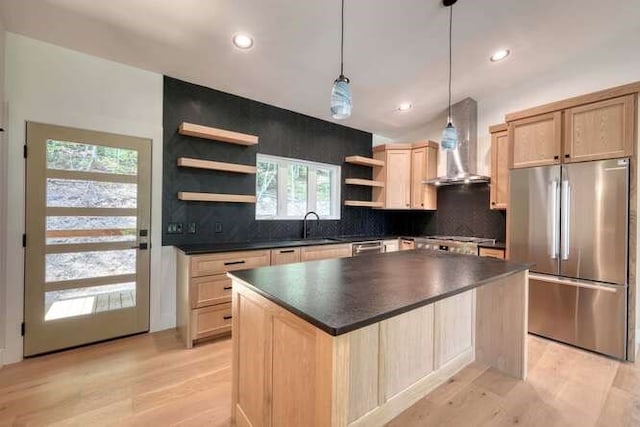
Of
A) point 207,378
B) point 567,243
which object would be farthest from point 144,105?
point 567,243

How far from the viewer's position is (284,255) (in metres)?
3.13

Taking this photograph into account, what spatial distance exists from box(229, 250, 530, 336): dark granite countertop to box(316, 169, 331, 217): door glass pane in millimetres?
2137

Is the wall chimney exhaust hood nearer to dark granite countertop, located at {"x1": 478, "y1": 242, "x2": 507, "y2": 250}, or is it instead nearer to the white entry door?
dark granite countertop, located at {"x1": 478, "y1": 242, "x2": 507, "y2": 250}

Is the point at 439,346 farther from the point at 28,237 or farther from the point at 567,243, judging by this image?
the point at 28,237

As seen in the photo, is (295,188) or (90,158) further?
(295,188)

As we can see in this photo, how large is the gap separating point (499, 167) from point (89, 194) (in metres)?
4.64

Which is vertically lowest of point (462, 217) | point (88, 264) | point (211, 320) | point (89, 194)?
point (211, 320)

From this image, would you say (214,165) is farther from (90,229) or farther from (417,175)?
(417,175)

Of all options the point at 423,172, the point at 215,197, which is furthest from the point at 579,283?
the point at 215,197

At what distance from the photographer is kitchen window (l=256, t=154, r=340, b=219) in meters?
3.75

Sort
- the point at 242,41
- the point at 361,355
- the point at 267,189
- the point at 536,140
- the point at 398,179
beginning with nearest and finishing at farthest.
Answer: the point at 361,355
the point at 242,41
the point at 536,140
the point at 267,189
the point at 398,179

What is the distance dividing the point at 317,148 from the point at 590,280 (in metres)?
3.42

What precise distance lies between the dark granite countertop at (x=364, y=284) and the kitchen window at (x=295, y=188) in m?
1.87

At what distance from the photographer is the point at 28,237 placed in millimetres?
2355
